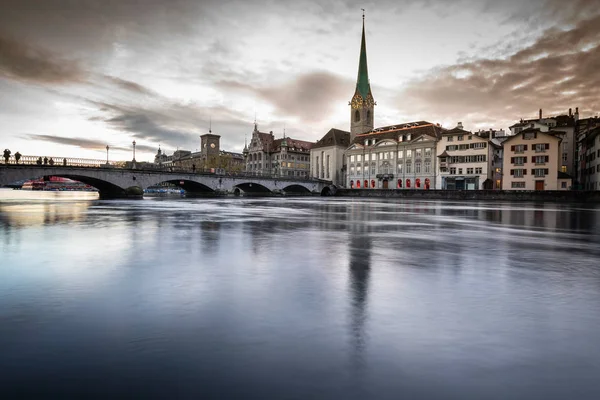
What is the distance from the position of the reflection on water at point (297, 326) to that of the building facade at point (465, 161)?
8105 centimetres

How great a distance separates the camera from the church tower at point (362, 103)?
132m

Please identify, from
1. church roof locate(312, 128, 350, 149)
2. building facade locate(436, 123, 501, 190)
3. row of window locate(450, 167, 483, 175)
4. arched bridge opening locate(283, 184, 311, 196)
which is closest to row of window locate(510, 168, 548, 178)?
building facade locate(436, 123, 501, 190)

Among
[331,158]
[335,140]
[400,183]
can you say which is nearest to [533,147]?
[400,183]

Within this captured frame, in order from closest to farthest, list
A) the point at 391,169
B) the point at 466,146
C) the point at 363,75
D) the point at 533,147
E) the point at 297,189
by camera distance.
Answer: the point at 533,147
the point at 466,146
the point at 391,169
the point at 297,189
the point at 363,75

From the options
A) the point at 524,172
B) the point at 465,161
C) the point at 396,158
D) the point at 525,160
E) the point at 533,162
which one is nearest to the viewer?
the point at 533,162

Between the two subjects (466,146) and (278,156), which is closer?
(466,146)

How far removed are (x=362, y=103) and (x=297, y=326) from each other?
133319 millimetres

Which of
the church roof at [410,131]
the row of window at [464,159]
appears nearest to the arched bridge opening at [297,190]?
the church roof at [410,131]

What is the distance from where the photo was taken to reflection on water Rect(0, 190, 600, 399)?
3.49 meters

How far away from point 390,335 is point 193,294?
3408 mm

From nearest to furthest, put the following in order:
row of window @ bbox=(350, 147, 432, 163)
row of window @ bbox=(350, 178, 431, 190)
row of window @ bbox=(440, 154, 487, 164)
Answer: row of window @ bbox=(440, 154, 487, 164) → row of window @ bbox=(350, 147, 432, 163) → row of window @ bbox=(350, 178, 431, 190)

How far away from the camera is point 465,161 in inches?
3438

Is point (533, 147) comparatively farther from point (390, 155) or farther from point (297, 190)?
point (297, 190)

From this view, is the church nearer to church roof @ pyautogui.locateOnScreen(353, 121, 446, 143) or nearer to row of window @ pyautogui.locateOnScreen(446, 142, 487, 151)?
church roof @ pyautogui.locateOnScreen(353, 121, 446, 143)
